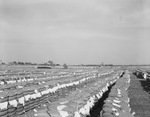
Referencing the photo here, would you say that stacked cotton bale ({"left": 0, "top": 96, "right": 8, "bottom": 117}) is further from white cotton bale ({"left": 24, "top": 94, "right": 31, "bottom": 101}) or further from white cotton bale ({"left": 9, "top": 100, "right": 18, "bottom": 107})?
white cotton bale ({"left": 24, "top": 94, "right": 31, "bottom": 101})

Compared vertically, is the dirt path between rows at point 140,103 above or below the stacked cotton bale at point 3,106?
below

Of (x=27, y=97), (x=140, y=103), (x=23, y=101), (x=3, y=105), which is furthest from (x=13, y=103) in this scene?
(x=140, y=103)

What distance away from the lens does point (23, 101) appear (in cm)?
1009

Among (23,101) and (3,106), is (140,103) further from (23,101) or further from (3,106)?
(3,106)

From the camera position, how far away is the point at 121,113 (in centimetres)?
966

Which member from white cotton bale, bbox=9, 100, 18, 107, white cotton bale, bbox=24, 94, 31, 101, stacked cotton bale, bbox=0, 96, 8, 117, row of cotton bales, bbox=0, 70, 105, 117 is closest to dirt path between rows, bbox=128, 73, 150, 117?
row of cotton bales, bbox=0, 70, 105, 117

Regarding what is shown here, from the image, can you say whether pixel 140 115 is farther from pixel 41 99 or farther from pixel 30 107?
pixel 30 107

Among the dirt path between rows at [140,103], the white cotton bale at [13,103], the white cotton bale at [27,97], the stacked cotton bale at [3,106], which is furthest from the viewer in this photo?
the dirt path between rows at [140,103]

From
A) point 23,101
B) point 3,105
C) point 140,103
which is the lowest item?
point 140,103

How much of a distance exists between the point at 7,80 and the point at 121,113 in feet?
46.4

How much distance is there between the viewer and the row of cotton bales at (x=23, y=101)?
28.1 ft

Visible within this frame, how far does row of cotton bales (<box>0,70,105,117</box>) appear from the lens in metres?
8.56

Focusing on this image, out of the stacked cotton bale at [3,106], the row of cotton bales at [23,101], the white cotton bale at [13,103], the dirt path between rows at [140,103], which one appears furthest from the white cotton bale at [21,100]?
the dirt path between rows at [140,103]

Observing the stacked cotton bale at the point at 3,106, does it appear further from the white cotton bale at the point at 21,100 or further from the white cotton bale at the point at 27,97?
the white cotton bale at the point at 27,97
